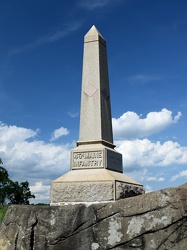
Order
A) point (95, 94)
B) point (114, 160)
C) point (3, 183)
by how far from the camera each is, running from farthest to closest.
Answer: point (3, 183) → point (95, 94) → point (114, 160)

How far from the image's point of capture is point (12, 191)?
38125mm

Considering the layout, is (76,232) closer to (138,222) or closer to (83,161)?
(138,222)

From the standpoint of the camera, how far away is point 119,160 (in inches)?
313

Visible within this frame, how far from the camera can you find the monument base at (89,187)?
6.49 m

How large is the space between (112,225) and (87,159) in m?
2.71

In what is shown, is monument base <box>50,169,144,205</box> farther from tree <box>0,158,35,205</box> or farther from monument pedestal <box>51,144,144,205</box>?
tree <box>0,158,35,205</box>

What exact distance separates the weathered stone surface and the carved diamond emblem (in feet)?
11.2

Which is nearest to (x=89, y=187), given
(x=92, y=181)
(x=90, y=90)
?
(x=92, y=181)

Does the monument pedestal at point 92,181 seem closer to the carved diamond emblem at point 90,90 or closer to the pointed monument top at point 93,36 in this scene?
the carved diamond emblem at point 90,90

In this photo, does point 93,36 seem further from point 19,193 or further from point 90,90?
point 19,193

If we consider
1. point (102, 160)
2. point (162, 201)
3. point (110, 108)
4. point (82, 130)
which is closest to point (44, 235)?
point (162, 201)

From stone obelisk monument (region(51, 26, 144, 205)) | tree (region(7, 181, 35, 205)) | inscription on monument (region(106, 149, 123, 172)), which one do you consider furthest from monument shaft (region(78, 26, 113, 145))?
tree (region(7, 181, 35, 205))

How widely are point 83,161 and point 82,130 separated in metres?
0.78

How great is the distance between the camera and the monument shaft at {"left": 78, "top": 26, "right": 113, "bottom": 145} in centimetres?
766
